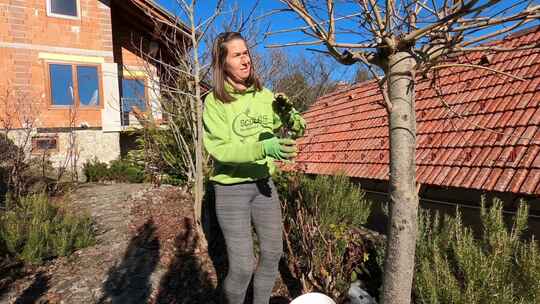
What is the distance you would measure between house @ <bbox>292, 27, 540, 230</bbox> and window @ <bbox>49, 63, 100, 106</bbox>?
1027 centimetres

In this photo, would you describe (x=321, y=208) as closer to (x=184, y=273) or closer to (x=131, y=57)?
(x=184, y=273)

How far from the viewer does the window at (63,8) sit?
460 inches

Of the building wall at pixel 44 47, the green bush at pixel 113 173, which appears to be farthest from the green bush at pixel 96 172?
the building wall at pixel 44 47

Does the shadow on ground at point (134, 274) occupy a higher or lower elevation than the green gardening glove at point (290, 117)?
lower

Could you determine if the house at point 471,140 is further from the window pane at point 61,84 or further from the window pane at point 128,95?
the window pane at point 61,84

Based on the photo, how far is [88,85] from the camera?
12484mm

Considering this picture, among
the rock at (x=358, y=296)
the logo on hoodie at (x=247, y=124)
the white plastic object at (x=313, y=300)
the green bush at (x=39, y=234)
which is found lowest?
the rock at (x=358, y=296)

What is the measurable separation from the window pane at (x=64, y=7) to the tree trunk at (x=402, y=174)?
13960 mm

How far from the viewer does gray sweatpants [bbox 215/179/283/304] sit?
1983 mm

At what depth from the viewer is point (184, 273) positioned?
348 centimetres

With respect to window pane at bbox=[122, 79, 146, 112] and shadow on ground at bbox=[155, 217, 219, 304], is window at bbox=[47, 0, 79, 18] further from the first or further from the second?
shadow on ground at bbox=[155, 217, 219, 304]

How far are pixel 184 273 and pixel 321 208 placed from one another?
1596mm

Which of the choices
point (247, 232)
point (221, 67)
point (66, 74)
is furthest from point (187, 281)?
point (66, 74)

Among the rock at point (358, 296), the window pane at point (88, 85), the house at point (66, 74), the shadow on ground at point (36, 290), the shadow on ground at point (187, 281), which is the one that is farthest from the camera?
the window pane at point (88, 85)
